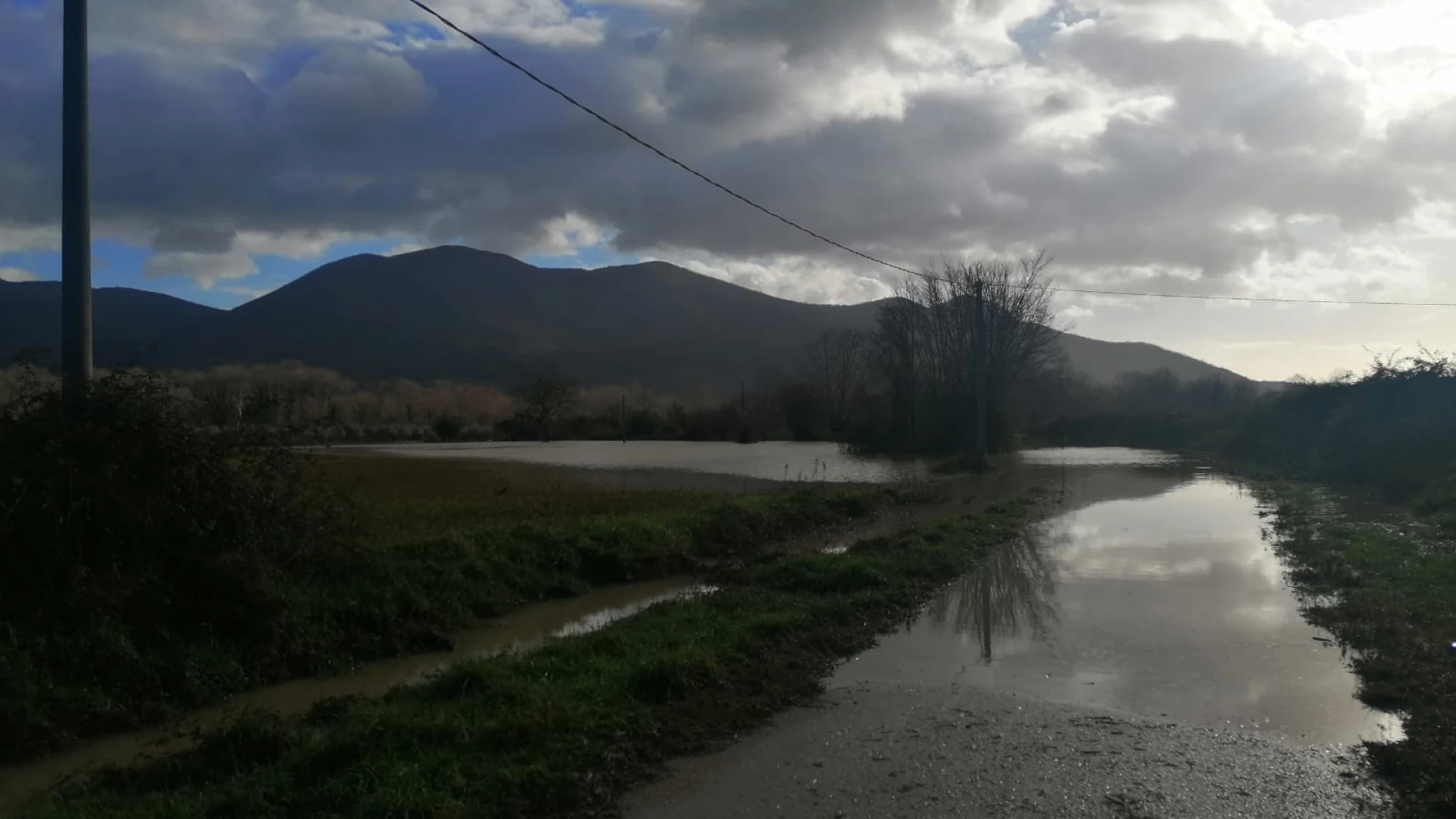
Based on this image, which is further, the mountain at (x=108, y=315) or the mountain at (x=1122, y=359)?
the mountain at (x=1122, y=359)

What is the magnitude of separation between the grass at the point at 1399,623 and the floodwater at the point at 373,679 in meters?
7.83

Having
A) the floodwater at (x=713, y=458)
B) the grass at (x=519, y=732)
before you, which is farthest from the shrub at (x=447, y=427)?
the grass at (x=519, y=732)

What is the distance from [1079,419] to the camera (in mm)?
88812

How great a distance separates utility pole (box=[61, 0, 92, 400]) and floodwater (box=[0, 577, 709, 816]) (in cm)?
388

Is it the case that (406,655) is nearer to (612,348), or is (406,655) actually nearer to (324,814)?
(324,814)

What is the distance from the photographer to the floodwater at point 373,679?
6820 mm

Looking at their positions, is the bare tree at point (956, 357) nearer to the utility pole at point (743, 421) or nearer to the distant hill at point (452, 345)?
the utility pole at point (743, 421)

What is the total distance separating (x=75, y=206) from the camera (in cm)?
970

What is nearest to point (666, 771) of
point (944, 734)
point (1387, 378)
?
point (944, 734)

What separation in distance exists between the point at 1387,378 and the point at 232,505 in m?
42.3

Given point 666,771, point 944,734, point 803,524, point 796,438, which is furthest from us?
point 796,438

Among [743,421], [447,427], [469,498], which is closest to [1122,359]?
[743,421]

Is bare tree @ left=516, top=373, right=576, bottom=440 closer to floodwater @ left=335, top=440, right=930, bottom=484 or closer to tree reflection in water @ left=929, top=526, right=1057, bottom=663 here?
floodwater @ left=335, top=440, right=930, bottom=484

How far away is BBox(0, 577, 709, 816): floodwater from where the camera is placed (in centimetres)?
682
